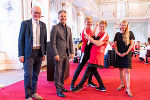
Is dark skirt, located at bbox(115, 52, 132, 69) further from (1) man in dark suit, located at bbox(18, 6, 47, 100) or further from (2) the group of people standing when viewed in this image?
(1) man in dark suit, located at bbox(18, 6, 47, 100)

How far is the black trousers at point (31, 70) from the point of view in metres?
2.26

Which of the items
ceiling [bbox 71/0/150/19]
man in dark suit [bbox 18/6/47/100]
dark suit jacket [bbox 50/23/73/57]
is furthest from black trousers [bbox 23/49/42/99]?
ceiling [bbox 71/0/150/19]

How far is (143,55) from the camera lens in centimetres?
685

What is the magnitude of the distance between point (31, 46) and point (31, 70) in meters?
0.37

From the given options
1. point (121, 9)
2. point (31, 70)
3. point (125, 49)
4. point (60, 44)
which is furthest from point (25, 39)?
point (121, 9)

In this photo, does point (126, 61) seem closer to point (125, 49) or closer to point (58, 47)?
point (125, 49)

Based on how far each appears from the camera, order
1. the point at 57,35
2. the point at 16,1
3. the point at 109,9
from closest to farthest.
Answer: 1. the point at 57,35
2. the point at 16,1
3. the point at 109,9

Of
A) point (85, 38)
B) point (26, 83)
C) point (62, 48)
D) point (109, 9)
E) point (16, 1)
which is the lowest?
point (26, 83)

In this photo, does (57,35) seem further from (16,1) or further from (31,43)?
(16,1)

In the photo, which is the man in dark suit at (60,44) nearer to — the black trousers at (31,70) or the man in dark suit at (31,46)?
the man in dark suit at (31,46)

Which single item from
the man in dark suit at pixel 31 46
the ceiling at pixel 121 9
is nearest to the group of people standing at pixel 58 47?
the man in dark suit at pixel 31 46

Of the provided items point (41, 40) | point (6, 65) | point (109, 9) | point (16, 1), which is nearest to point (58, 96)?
point (41, 40)

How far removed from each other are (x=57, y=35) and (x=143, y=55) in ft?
18.1

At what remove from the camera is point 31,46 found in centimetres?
225
